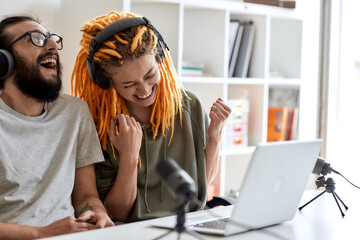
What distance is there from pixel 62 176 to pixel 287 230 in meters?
0.75

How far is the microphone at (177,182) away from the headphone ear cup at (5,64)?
34.5 inches

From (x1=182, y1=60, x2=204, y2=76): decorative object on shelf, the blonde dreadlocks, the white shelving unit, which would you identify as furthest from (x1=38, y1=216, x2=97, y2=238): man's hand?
(x1=182, y1=60, x2=204, y2=76): decorative object on shelf

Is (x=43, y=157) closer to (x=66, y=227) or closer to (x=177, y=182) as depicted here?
(x=66, y=227)

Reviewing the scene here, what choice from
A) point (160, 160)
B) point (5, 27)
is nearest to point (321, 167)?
point (160, 160)

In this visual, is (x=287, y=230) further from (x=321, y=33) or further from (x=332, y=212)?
(x=321, y=33)

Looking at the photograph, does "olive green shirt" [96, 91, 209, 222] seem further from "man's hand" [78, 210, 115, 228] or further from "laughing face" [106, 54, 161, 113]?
"man's hand" [78, 210, 115, 228]

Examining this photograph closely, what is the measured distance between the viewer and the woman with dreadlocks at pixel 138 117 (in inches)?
63.1

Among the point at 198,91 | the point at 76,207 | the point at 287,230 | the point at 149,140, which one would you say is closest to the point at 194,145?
the point at 149,140

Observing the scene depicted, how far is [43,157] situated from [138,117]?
404mm

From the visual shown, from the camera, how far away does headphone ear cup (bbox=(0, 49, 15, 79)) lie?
5.09ft

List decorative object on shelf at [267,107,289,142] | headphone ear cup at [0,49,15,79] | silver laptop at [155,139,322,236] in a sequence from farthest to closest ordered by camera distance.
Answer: decorative object on shelf at [267,107,289,142] < headphone ear cup at [0,49,15,79] < silver laptop at [155,139,322,236]

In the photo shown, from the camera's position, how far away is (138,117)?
1.79 metres

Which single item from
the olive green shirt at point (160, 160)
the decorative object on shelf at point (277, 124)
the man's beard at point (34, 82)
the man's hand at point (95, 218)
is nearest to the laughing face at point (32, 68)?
the man's beard at point (34, 82)

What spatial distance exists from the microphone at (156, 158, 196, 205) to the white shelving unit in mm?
1413
